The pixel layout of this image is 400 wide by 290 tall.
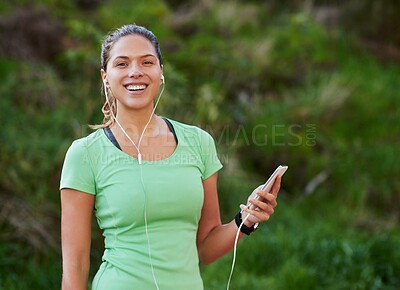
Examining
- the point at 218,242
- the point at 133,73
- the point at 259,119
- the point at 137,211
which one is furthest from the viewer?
the point at 259,119

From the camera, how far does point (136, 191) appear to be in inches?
84.0

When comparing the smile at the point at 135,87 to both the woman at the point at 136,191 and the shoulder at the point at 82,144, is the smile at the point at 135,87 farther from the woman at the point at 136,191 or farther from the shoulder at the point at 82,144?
the shoulder at the point at 82,144

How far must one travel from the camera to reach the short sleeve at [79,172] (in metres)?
2.11

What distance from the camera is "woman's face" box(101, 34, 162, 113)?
2.24 m

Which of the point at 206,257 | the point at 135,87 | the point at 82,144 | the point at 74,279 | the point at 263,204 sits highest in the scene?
the point at 135,87

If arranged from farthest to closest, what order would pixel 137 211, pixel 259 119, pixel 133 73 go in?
pixel 259 119, pixel 133 73, pixel 137 211

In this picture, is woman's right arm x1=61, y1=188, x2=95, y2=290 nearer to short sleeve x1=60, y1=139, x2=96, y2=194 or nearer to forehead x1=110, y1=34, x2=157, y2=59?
short sleeve x1=60, y1=139, x2=96, y2=194

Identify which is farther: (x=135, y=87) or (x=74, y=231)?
(x=135, y=87)

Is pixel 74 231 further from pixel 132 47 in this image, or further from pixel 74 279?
pixel 132 47

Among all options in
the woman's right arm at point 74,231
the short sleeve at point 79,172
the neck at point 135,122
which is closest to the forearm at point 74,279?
the woman's right arm at point 74,231

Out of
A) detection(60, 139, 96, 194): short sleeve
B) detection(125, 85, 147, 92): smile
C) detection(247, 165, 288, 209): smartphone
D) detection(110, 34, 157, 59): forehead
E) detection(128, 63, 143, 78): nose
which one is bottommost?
detection(247, 165, 288, 209): smartphone

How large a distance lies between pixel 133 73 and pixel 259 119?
488 centimetres

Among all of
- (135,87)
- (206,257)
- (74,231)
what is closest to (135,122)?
(135,87)

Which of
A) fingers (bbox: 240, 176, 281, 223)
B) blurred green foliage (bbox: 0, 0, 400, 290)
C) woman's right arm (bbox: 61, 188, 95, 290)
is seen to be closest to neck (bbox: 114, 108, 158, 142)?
woman's right arm (bbox: 61, 188, 95, 290)
